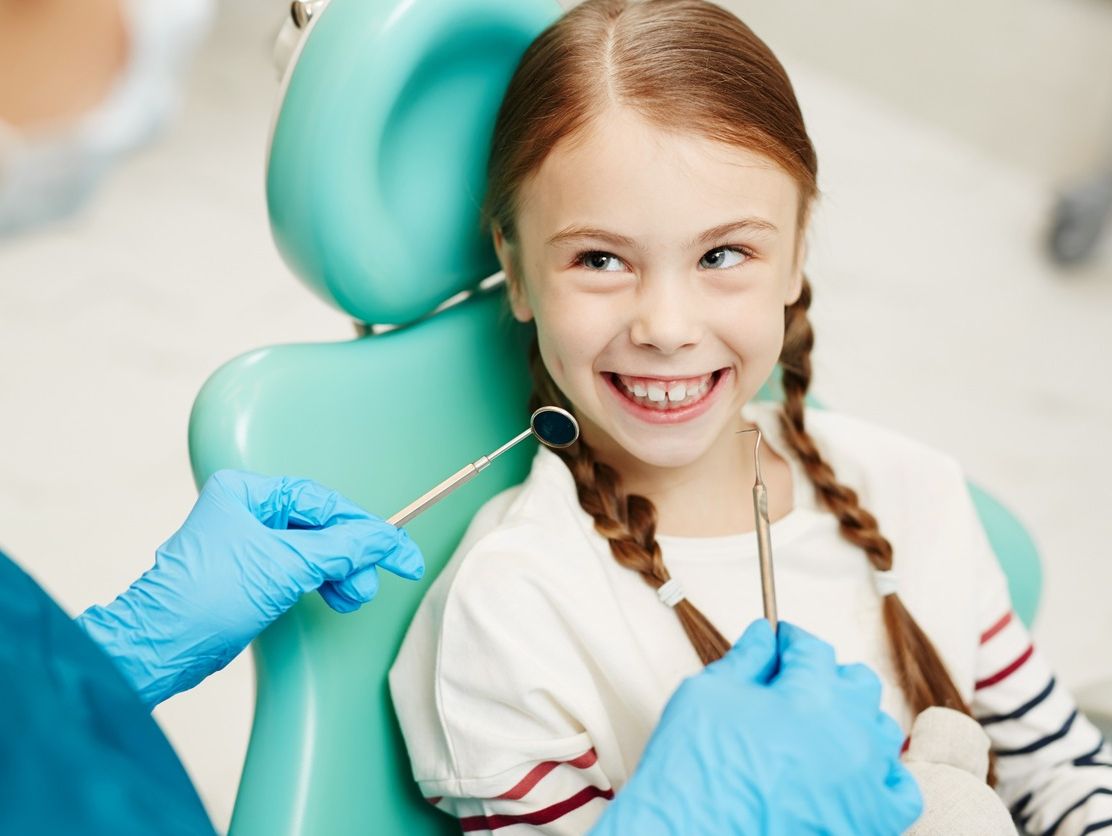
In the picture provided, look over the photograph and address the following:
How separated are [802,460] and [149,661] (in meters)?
0.58

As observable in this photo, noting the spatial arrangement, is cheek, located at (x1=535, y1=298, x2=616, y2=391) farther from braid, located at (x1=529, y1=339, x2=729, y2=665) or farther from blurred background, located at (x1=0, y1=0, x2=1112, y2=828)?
blurred background, located at (x1=0, y1=0, x2=1112, y2=828)

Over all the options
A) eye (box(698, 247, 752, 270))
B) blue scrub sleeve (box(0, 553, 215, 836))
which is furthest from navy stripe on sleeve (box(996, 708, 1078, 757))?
blue scrub sleeve (box(0, 553, 215, 836))

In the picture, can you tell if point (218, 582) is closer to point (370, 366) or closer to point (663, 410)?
point (370, 366)

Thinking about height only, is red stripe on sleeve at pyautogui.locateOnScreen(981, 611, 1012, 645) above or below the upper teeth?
below

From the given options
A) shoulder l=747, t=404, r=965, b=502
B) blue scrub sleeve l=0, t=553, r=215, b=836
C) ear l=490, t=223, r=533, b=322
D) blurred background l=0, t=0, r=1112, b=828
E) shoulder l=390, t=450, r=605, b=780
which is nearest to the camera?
blue scrub sleeve l=0, t=553, r=215, b=836

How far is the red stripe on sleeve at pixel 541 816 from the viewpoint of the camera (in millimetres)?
867

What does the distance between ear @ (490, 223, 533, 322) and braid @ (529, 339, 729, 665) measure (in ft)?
0.20

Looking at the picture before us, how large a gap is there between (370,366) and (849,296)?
170 cm

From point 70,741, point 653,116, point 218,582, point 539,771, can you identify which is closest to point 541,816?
point 539,771

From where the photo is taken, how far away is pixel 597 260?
36.2 inches

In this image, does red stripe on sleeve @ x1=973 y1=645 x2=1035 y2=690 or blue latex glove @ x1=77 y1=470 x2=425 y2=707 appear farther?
red stripe on sleeve @ x1=973 y1=645 x2=1035 y2=690

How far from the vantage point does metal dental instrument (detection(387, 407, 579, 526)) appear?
2.97ft

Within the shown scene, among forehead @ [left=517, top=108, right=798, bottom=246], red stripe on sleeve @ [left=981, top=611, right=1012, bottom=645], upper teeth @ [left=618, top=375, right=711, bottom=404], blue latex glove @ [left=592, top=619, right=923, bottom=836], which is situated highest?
forehead @ [left=517, top=108, right=798, bottom=246]

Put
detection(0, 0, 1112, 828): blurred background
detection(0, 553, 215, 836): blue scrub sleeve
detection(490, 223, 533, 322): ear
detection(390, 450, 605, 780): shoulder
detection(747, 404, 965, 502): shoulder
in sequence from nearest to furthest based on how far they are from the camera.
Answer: detection(0, 553, 215, 836): blue scrub sleeve < detection(390, 450, 605, 780): shoulder < detection(490, 223, 533, 322): ear < detection(747, 404, 965, 502): shoulder < detection(0, 0, 1112, 828): blurred background
